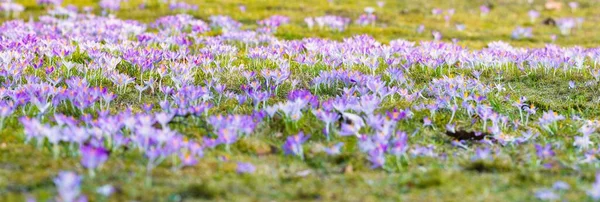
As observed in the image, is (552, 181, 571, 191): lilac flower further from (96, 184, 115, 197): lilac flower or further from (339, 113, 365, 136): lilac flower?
(96, 184, 115, 197): lilac flower

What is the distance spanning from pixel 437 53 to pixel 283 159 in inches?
197

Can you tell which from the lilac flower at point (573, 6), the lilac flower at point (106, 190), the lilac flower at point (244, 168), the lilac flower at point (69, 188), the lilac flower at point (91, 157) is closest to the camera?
the lilac flower at point (69, 188)

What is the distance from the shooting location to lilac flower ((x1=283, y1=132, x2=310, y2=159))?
4.91m

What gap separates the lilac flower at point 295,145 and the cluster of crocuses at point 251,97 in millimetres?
11

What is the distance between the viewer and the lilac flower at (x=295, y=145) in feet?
16.1

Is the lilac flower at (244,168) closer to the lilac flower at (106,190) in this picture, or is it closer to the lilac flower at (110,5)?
the lilac flower at (106,190)

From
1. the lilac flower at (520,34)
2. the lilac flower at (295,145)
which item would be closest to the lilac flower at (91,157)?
the lilac flower at (295,145)

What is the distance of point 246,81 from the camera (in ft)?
25.4

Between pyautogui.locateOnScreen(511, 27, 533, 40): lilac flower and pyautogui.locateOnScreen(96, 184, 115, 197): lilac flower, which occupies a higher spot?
pyautogui.locateOnScreen(511, 27, 533, 40): lilac flower

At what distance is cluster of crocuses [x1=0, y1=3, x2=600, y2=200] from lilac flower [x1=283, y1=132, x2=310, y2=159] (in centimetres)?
1

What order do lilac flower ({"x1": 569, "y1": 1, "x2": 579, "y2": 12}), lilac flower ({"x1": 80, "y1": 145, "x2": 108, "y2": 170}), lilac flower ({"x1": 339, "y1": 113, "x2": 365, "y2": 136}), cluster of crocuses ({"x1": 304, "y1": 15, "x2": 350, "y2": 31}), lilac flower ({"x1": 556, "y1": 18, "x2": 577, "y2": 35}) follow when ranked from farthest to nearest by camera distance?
lilac flower ({"x1": 569, "y1": 1, "x2": 579, "y2": 12}) < lilac flower ({"x1": 556, "y1": 18, "x2": 577, "y2": 35}) < cluster of crocuses ({"x1": 304, "y1": 15, "x2": 350, "y2": 31}) < lilac flower ({"x1": 339, "y1": 113, "x2": 365, "y2": 136}) < lilac flower ({"x1": 80, "y1": 145, "x2": 108, "y2": 170})

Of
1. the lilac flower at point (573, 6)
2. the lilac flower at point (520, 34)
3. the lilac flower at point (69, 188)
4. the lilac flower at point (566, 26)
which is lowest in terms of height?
the lilac flower at point (69, 188)

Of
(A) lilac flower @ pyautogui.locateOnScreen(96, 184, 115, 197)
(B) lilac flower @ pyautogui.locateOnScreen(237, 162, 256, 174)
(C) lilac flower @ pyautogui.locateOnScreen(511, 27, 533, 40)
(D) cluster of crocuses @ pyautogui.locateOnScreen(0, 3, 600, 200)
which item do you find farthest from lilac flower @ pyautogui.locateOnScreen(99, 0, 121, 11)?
(A) lilac flower @ pyautogui.locateOnScreen(96, 184, 115, 197)

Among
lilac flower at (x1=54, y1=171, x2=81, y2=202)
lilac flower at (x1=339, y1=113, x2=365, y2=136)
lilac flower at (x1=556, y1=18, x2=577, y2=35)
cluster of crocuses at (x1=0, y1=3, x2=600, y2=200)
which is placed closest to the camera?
lilac flower at (x1=54, y1=171, x2=81, y2=202)
